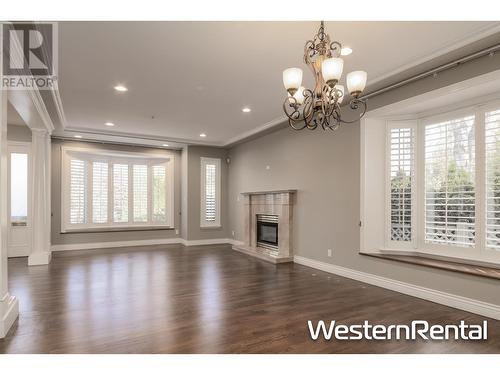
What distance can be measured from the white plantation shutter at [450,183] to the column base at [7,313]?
5054 mm

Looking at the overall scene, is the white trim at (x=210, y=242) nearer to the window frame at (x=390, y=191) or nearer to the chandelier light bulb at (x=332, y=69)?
the window frame at (x=390, y=191)

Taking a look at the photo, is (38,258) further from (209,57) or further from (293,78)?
(293,78)

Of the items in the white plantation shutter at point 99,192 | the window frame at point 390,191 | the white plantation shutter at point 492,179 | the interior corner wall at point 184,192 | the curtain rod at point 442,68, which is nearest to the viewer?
the curtain rod at point 442,68

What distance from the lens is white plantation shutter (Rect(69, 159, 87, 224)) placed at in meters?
7.58

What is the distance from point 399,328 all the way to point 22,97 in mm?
5220

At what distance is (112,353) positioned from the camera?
2.42m

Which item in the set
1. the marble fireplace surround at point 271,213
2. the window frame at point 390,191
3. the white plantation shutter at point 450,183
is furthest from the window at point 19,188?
the white plantation shutter at point 450,183

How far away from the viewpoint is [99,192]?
7.92 m

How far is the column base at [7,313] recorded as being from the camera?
8.92ft

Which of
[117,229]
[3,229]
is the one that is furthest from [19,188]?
[3,229]

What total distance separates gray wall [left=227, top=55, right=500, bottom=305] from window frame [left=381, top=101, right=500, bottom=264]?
0.41 m

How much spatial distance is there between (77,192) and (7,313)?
5345mm
